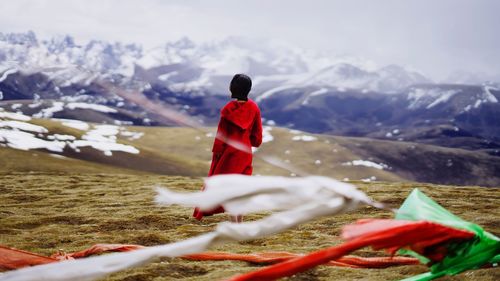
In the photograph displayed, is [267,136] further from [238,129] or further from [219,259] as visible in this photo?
[219,259]

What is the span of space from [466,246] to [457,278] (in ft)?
10.5

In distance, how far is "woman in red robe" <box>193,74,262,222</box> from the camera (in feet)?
30.4

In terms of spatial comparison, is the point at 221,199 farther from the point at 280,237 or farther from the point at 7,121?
the point at 7,121

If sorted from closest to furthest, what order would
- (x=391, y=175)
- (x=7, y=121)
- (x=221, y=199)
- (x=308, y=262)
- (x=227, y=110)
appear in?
1. (x=221, y=199)
2. (x=308, y=262)
3. (x=227, y=110)
4. (x=7, y=121)
5. (x=391, y=175)

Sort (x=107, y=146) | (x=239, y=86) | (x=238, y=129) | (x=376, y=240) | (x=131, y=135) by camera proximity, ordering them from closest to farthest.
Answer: (x=376, y=240), (x=239, y=86), (x=238, y=129), (x=107, y=146), (x=131, y=135)

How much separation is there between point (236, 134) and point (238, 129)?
0.11 m

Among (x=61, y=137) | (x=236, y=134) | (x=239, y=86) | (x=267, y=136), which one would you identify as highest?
(x=267, y=136)

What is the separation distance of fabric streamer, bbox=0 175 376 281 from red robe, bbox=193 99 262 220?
20.9 ft

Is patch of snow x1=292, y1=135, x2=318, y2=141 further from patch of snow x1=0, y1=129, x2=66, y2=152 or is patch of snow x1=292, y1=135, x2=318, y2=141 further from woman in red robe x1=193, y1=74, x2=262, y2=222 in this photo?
woman in red robe x1=193, y1=74, x2=262, y2=222

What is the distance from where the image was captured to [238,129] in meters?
9.80

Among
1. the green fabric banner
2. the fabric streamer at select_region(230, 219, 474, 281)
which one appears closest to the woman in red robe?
the green fabric banner

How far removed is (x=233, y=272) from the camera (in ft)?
21.3

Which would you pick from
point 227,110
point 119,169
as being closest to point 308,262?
point 227,110

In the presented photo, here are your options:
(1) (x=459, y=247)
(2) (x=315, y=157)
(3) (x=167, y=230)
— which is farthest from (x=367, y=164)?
(1) (x=459, y=247)
